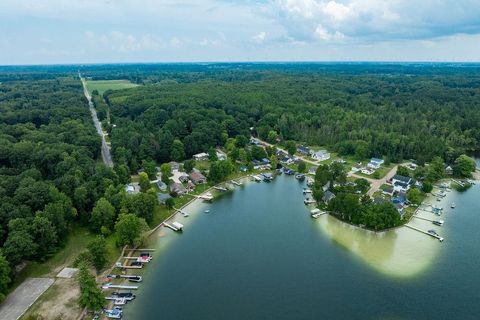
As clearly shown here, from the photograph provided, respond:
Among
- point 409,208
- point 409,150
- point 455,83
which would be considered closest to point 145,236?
point 409,208

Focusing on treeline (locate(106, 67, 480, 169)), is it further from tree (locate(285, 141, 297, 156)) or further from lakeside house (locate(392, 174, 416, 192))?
lakeside house (locate(392, 174, 416, 192))

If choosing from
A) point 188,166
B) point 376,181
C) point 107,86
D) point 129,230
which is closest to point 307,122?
point 376,181

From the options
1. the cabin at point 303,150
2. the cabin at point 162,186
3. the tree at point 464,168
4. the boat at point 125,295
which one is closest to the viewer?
the boat at point 125,295

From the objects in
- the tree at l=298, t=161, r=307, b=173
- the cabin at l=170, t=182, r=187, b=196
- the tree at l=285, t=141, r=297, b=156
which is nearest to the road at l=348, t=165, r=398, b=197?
the tree at l=298, t=161, r=307, b=173

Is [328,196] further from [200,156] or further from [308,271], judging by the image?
[200,156]

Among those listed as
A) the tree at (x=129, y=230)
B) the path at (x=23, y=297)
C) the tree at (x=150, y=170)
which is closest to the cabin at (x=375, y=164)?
the tree at (x=150, y=170)

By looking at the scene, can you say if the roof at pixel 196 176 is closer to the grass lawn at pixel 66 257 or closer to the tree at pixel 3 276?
the grass lawn at pixel 66 257
